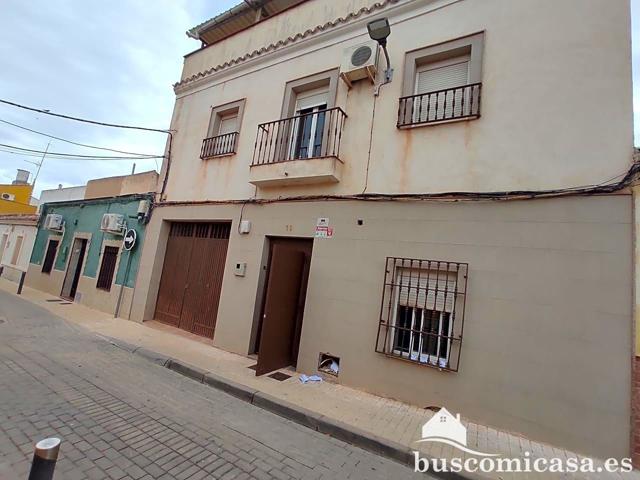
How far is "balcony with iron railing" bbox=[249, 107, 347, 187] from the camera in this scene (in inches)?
219

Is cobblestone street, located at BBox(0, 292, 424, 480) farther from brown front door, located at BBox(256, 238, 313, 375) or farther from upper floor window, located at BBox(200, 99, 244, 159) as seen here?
upper floor window, located at BBox(200, 99, 244, 159)

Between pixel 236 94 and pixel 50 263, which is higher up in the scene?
pixel 236 94

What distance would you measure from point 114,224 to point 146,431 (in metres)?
7.51

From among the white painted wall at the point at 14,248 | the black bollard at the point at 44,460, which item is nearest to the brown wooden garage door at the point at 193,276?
the black bollard at the point at 44,460

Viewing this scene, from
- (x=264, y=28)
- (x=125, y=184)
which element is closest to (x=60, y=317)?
(x=125, y=184)

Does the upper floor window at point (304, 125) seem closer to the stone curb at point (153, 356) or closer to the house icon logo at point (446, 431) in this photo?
the stone curb at point (153, 356)

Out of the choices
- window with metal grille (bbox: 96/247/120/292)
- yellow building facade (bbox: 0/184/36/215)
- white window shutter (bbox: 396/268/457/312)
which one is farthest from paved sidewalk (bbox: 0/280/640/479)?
yellow building facade (bbox: 0/184/36/215)

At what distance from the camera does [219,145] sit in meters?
7.67

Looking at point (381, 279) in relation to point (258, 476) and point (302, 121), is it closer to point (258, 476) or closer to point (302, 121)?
point (258, 476)

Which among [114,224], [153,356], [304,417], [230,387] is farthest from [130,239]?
[304,417]

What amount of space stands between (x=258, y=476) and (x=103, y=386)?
2.77 meters

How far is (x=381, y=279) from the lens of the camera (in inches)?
191

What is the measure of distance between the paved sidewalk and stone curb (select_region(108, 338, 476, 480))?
0.07 m

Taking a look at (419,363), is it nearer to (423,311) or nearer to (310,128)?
(423,311)
